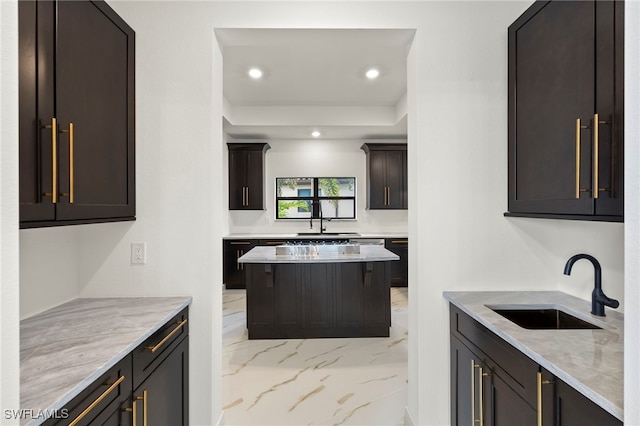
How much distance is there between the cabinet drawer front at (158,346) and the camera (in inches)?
55.6

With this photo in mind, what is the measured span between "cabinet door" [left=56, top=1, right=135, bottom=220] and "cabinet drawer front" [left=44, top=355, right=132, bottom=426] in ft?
1.99

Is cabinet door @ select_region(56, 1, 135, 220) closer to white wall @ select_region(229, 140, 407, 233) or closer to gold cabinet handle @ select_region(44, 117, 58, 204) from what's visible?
gold cabinet handle @ select_region(44, 117, 58, 204)

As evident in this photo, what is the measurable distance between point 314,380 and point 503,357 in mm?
1776

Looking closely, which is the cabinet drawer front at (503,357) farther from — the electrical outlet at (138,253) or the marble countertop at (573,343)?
the electrical outlet at (138,253)

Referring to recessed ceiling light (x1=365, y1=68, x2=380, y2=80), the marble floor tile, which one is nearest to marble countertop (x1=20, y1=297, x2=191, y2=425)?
the marble floor tile

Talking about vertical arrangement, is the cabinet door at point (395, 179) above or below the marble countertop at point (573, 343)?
above

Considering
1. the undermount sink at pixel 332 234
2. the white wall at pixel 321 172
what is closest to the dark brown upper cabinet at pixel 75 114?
the undermount sink at pixel 332 234

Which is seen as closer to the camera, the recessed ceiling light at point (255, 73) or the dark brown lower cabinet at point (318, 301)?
the dark brown lower cabinet at point (318, 301)

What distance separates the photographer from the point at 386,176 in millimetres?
6230

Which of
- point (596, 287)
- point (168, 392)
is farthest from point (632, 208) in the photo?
point (168, 392)

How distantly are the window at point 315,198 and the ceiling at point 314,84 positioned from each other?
0.82 meters

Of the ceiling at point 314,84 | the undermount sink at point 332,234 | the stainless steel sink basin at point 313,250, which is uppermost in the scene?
the ceiling at point 314,84

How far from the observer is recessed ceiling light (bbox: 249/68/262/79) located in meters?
4.01
